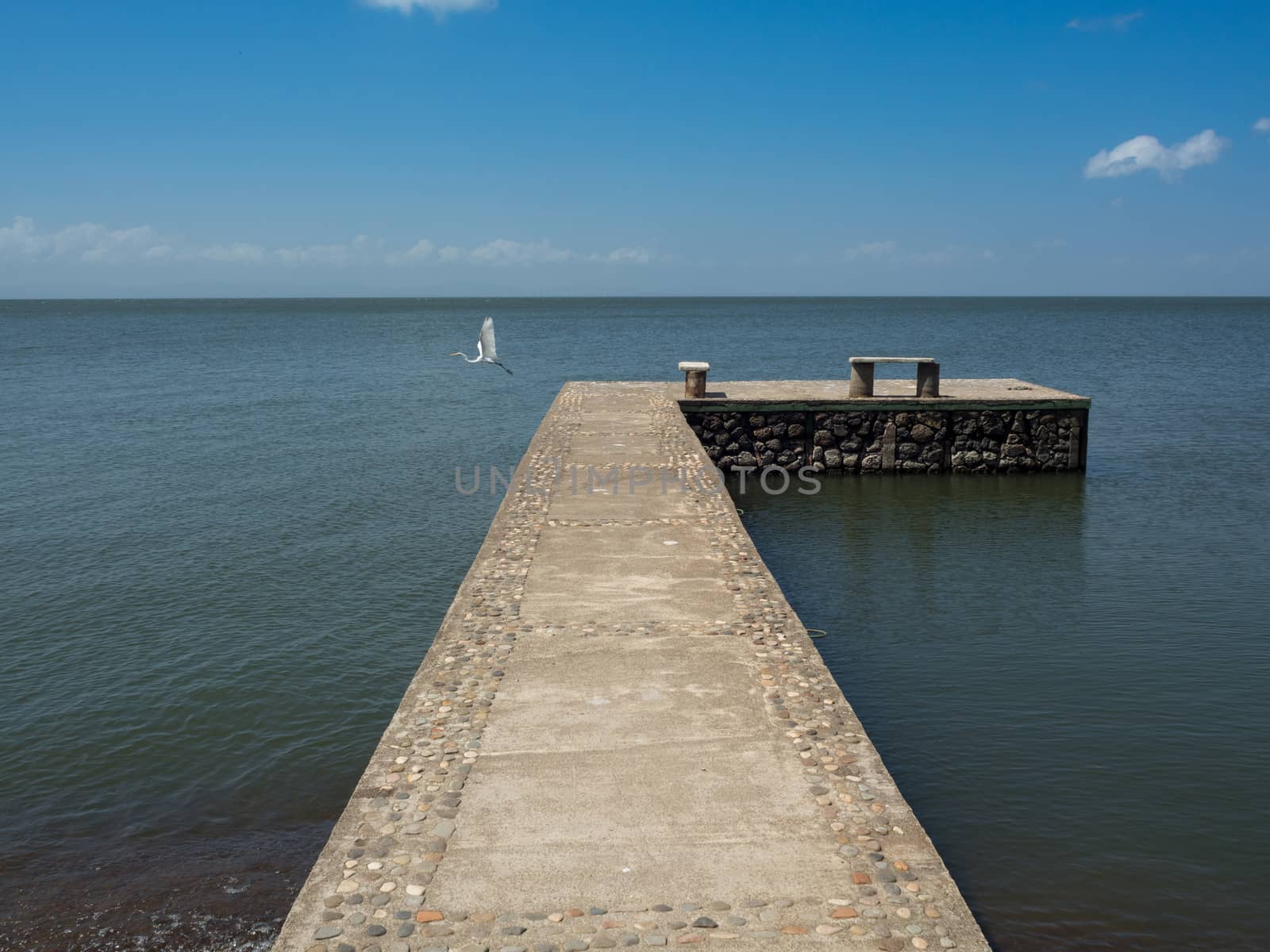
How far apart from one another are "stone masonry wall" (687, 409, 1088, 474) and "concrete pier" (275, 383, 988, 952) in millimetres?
11464

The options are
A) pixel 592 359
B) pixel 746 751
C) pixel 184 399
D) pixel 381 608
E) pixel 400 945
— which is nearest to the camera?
pixel 400 945

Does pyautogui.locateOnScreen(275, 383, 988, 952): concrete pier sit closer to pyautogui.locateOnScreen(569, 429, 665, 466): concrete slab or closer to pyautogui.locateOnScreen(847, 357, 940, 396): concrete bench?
pyautogui.locateOnScreen(569, 429, 665, 466): concrete slab

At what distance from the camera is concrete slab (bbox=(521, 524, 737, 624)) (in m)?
9.30

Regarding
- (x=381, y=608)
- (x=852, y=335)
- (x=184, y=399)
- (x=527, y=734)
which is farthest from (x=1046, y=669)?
(x=852, y=335)

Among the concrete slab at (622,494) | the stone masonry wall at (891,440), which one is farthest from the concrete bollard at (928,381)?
the concrete slab at (622,494)

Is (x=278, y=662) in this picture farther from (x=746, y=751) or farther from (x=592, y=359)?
(x=592, y=359)

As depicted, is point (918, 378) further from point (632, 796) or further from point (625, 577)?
point (632, 796)

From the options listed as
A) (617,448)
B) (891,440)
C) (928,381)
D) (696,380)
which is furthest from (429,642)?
(928,381)

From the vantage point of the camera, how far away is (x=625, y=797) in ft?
20.2

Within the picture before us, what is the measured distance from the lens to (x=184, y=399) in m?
38.2

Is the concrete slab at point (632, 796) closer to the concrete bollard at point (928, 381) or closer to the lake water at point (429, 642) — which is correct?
the lake water at point (429, 642)

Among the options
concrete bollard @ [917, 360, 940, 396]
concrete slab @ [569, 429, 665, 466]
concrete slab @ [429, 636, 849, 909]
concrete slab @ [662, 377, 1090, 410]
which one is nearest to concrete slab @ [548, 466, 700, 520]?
concrete slab @ [569, 429, 665, 466]

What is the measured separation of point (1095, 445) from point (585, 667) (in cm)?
2093

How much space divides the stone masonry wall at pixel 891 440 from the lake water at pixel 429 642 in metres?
0.60
